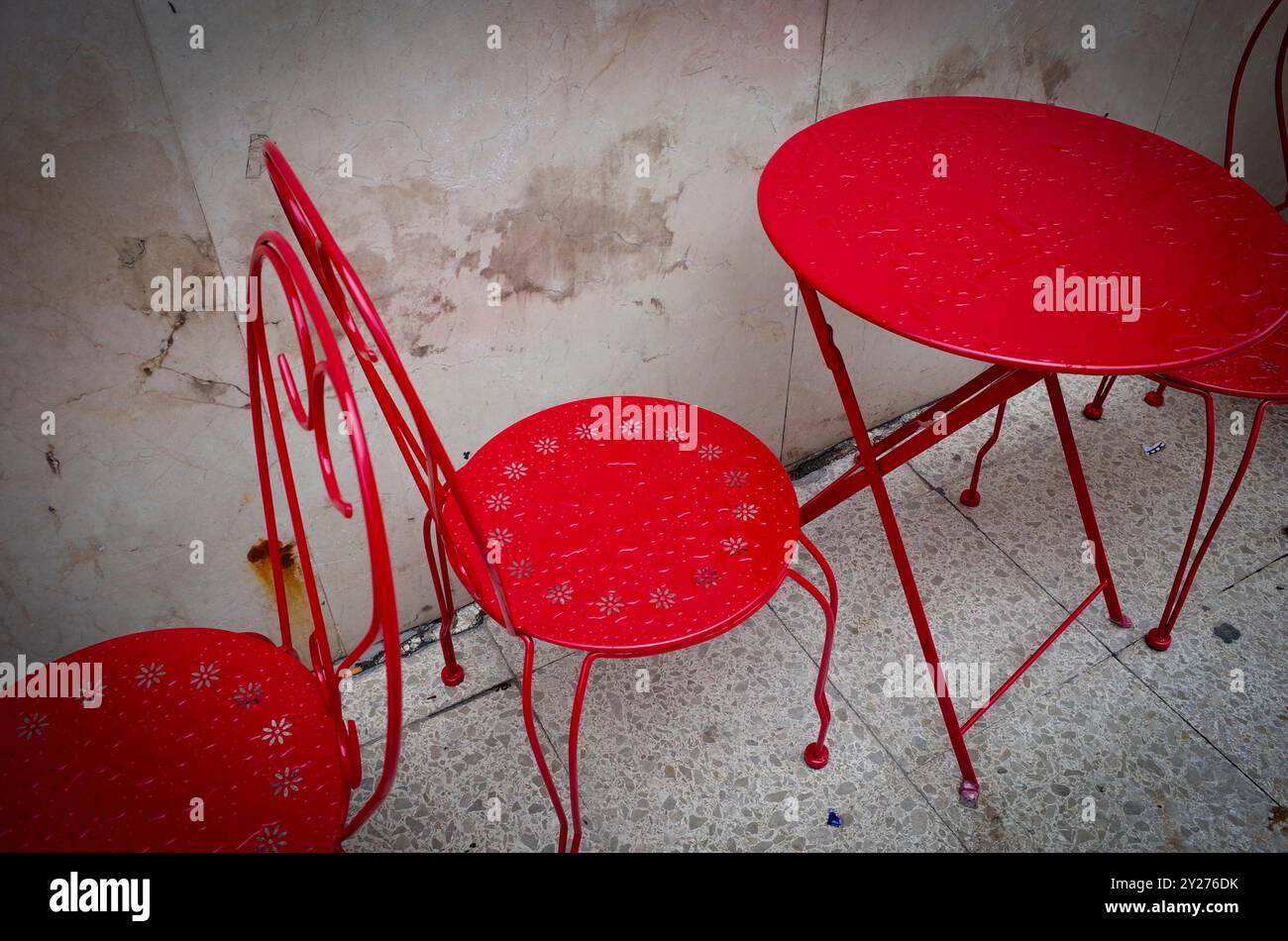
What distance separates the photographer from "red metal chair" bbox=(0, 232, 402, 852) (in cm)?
108

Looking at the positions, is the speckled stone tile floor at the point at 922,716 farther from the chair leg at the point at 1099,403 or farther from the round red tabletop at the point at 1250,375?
the round red tabletop at the point at 1250,375

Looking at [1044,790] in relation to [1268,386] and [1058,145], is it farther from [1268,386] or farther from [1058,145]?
[1058,145]

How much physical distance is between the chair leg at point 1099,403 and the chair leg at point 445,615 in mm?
2147

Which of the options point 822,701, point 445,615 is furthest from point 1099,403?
point 445,615

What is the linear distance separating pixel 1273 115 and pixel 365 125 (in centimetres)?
318

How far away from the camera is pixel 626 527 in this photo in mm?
1550

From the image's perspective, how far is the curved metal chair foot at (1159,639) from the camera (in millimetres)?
2143

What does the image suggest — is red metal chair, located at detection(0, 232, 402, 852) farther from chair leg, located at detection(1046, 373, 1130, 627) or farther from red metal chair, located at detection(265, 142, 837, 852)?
chair leg, located at detection(1046, 373, 1130, 627)

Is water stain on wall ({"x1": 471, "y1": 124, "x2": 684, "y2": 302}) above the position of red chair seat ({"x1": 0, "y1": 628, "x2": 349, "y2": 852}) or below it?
above

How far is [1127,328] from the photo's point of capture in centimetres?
136

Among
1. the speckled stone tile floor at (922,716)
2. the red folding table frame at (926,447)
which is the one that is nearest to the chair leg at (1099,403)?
the speckled stone tile floor at (922,716)

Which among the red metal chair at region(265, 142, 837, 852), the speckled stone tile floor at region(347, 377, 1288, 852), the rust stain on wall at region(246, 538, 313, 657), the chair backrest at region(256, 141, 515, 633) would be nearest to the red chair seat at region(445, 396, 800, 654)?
the red metal chair at region(265, 142, 837, 852)

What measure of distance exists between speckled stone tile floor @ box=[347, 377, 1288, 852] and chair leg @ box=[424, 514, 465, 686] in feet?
0.11
